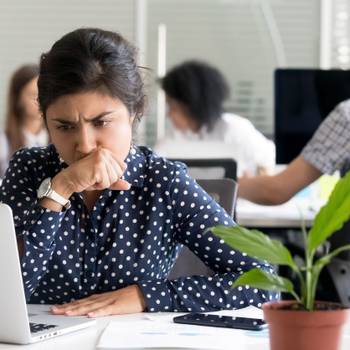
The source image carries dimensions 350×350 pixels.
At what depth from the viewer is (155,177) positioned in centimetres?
205

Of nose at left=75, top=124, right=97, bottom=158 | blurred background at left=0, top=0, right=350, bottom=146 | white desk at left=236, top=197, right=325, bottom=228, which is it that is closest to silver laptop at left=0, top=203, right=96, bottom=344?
nose at left=75, top=124, right=97, bottom=158

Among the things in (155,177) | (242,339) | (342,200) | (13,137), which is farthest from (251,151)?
(342,200)

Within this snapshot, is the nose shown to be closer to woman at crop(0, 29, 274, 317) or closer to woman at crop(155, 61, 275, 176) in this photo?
woman at crop(0, 29, 274, 317)

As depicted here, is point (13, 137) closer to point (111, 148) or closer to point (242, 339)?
point (111, 148)

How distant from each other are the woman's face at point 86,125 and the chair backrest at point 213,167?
137 centimetres

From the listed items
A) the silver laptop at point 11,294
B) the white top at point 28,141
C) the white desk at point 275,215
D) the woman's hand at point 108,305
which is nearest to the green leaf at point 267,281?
the silver laptop at point 11,294

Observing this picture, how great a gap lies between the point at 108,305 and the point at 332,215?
0.79m

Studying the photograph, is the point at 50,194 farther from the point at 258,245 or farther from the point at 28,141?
the point at 28,141

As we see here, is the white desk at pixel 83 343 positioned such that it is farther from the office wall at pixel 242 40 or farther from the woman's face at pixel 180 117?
the office wall at pixel 242 40

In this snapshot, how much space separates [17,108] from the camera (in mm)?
5344

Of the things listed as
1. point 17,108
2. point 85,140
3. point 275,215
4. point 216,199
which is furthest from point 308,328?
point 17,108

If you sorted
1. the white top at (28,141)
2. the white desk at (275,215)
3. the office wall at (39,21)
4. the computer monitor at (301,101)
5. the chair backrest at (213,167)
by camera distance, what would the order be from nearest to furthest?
the chair backrest at (213,167), the white desk at (275,215), the computer monitor at (301,101), the white top at (28,141), the office wall at (39,21)

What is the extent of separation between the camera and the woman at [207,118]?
16.3ft

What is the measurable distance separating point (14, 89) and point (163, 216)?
350 cm
